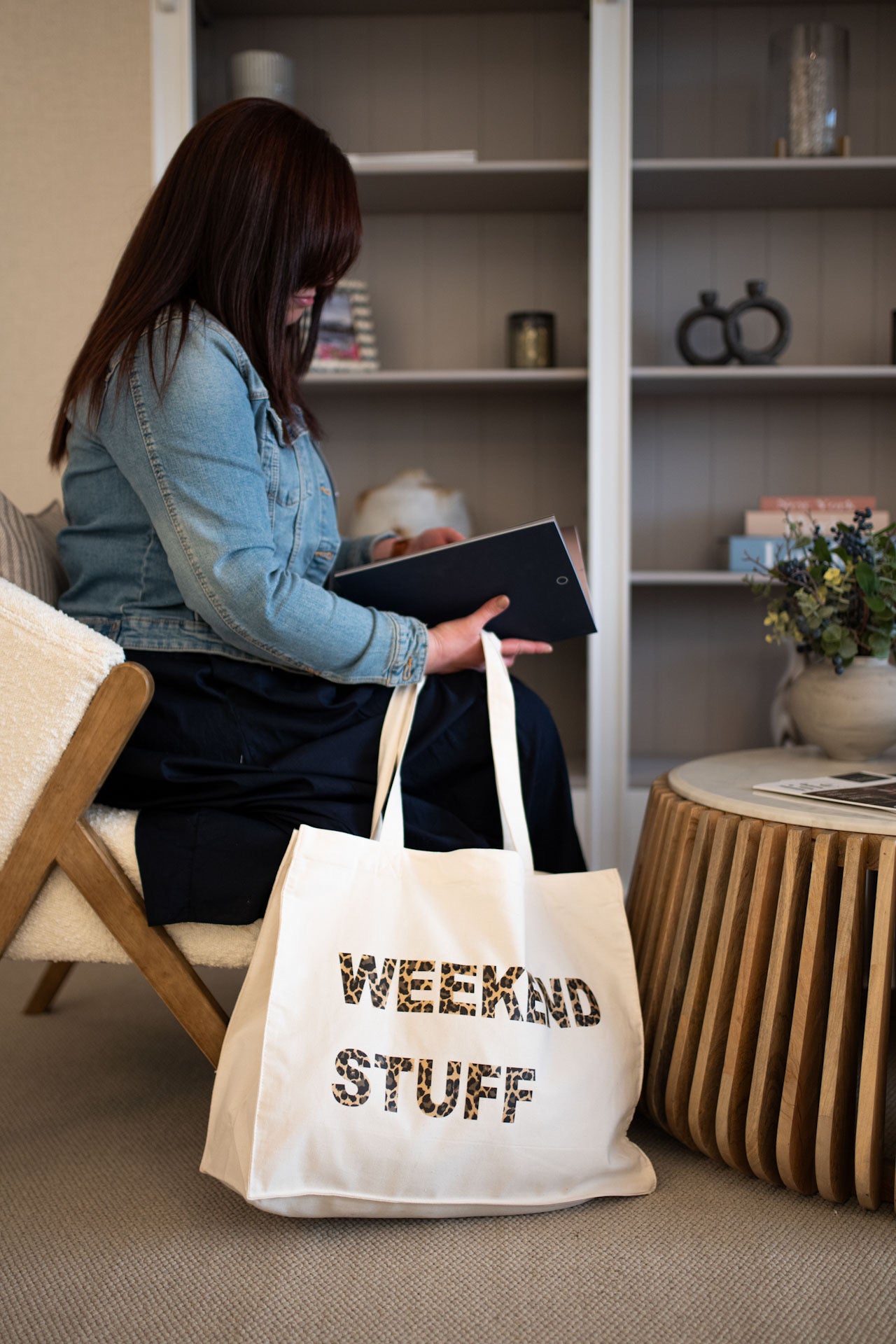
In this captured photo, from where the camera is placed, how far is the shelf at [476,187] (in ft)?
7.50

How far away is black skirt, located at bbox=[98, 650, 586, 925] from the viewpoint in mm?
1114

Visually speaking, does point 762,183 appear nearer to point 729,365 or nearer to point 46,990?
point 729,365

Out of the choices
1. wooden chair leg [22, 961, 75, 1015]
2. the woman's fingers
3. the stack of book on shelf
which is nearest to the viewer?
the woman's fingers

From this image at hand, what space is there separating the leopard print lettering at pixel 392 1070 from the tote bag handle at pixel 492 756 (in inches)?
8.3

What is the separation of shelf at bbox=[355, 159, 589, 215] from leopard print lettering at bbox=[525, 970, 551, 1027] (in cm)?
184

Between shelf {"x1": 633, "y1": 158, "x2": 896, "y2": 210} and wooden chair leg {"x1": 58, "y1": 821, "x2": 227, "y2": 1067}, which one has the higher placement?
shelf {"x1": 633, "y1": 158, "x2": 896, "y2": 210}

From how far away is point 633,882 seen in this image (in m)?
1.40

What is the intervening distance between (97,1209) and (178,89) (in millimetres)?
2123

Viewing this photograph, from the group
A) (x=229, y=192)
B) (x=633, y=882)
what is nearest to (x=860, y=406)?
(x=633, y=882)

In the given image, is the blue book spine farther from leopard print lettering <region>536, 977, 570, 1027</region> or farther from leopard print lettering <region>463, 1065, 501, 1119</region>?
leopard print lettering <region>463, 1065, 501, 1119</region>

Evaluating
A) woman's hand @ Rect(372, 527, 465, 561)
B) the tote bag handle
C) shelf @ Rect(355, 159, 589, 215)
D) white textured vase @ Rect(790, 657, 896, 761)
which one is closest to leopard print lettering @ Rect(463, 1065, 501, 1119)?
the tote bag handle

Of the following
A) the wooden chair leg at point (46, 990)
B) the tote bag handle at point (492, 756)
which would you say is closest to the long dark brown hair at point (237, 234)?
the tote bag handle at point (492, 756)

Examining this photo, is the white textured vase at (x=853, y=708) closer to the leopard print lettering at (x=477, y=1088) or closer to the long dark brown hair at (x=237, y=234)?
the leopard print lettering at (x=477, y=1088)

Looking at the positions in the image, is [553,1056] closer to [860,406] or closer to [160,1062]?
[160,1062]
